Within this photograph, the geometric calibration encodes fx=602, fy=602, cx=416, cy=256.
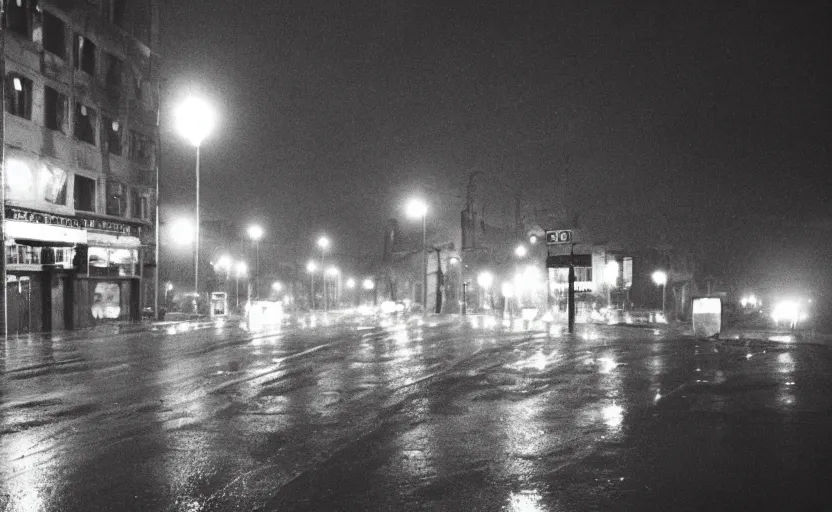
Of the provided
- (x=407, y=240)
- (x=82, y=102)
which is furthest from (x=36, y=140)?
(x=407, y=240)

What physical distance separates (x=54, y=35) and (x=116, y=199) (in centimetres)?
870

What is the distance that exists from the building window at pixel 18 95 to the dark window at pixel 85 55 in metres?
3.98

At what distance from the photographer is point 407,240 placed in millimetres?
76000

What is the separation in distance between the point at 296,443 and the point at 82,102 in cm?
3000

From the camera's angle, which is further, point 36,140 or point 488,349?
point 36,140

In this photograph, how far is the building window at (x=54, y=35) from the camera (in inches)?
1101

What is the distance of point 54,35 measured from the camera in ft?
93.7

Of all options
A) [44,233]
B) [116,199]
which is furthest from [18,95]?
[116,199]

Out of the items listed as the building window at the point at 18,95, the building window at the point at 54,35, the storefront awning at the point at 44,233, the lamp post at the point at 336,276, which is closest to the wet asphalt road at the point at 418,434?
the storefront awning at the point at 44,233

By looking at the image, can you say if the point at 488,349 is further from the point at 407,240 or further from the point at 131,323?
the point at 407,240

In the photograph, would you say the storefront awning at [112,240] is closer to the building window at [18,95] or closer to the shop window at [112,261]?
the shop window at [112,261]

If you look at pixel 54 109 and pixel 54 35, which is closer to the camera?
pixel 54 109

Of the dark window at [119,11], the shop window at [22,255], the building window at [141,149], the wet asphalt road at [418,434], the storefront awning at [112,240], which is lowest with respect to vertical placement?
the wet asphalt road at [418,434]

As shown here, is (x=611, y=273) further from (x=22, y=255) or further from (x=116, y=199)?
(x=22, y=255)
